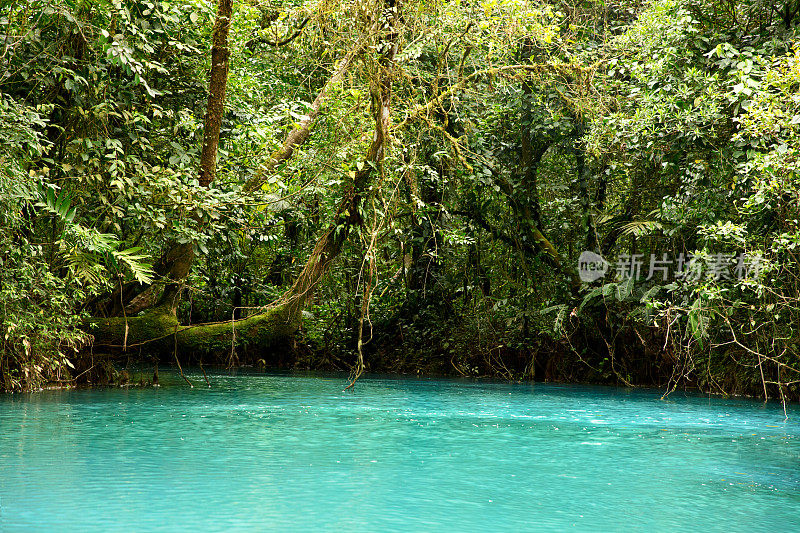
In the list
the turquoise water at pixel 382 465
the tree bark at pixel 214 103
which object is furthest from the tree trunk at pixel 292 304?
the tree bark at pixel 214 103

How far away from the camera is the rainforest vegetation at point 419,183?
887 cm

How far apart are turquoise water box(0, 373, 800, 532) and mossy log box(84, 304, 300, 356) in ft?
2.97

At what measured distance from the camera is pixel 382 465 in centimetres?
548

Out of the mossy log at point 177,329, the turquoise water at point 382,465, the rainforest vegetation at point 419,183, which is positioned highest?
the rainforest vegetation at point 419,183

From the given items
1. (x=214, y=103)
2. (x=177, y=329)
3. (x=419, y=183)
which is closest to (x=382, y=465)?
(x=214, y=103)

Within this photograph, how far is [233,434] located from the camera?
267 inches

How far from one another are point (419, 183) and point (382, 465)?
30.0 feet

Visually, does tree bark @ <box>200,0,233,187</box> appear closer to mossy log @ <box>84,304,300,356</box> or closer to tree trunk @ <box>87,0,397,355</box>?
tree trunk @ <box>87,0,397,355</box>

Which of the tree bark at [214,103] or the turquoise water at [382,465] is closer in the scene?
the turquoise water at [382,465]

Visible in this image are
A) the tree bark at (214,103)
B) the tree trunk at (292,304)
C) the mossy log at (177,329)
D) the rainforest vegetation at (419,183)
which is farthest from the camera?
the mossy log at (177,329)

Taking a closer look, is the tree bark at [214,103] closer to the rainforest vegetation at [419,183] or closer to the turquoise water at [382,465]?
the rainforest vegetation at [419,183]

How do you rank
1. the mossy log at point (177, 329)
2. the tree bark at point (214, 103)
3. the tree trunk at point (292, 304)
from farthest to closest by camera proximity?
the mossy log at point (177, 329)
the tree trunk at point (292, 304)
the tree bark at point (214, 103)

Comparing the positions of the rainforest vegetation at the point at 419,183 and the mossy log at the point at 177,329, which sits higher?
the rainforest vegetation at the point at 419,183

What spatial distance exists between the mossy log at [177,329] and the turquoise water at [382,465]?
90 cm
